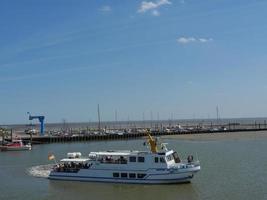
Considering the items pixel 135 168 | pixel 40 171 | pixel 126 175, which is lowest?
pixel 40 171

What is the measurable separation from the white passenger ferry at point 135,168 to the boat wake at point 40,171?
3014 mm

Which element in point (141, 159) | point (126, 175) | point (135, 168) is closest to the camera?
point (141, 159)

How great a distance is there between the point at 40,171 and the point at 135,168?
13017 mm

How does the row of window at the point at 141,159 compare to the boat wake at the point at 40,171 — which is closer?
the row of window at the point at 141,159

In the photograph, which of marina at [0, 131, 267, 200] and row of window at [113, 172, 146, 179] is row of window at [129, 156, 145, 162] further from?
marina at [0, 131, 267, 200]

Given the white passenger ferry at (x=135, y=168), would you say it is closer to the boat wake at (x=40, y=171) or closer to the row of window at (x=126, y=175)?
the row of window at (x=126, y=175)

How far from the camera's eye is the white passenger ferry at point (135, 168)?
41.9 metres

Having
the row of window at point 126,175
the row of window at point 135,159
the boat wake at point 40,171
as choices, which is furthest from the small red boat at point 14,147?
the row of window at point 135,159

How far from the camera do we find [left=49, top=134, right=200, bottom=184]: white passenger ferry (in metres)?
41.9

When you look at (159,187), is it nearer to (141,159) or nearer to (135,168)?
(135,168)

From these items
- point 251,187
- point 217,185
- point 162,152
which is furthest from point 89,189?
point 251,187

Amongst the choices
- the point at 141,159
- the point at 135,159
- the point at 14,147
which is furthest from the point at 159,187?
the point at 14,147

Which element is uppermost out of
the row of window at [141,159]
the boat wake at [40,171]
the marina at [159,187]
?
the row of window at [141,159]

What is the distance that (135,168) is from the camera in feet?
141
